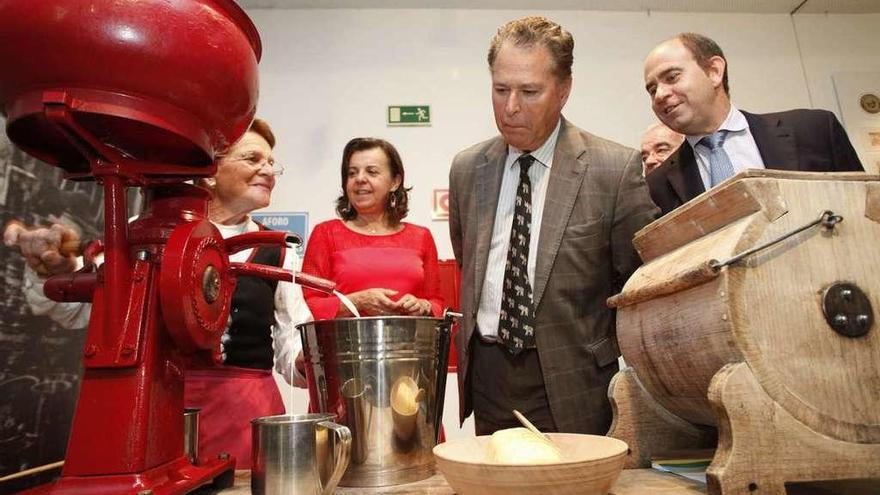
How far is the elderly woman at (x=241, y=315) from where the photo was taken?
1.39 meters

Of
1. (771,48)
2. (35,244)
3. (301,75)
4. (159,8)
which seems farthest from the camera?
(771,48)

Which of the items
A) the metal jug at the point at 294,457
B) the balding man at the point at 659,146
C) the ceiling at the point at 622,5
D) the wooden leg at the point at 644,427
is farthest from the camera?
the ceiling at the point at 622,5

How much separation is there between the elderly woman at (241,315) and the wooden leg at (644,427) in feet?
2.88

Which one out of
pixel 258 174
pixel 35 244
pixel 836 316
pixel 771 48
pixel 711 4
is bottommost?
pixel 836 316

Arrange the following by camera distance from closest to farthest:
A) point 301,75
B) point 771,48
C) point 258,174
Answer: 1. point 258,174
2. point 301,75
3. point 771,48

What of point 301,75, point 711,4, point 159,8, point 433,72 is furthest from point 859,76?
point 159,8

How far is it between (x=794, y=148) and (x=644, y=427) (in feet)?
4.14

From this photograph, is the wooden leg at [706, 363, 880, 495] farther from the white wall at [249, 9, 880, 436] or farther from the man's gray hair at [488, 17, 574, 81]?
the white wall at [249, 9, 880, 436]

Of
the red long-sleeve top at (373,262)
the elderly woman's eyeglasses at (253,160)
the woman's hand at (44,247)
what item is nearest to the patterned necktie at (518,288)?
the red long-sleeve top at (373,262)

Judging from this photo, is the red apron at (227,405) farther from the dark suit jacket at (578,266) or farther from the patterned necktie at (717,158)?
the patterned necktie at (717,158)

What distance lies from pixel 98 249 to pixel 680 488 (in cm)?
100

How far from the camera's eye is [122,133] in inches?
30.0

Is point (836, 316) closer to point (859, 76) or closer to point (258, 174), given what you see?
point (258, 174)

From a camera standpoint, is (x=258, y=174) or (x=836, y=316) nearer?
(x=836, y=316)
